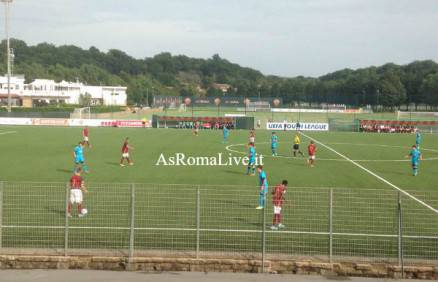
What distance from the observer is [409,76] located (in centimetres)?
14288

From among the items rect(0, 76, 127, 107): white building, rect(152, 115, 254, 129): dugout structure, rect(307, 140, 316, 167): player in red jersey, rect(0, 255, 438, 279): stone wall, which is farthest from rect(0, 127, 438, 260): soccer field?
rect(0, 76, 127, 107): white building

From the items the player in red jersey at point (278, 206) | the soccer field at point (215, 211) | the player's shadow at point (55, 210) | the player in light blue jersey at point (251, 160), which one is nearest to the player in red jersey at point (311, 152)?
the soccer field at point (215, 211)

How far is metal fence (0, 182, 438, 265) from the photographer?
1212 cm

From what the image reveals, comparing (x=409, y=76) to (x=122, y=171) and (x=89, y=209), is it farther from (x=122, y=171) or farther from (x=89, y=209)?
(x=89, y=209)

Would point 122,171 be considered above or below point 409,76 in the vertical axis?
below

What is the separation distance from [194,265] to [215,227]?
3.11m

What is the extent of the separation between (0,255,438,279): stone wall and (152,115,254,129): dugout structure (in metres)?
57.5

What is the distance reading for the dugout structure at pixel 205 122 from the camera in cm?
6931

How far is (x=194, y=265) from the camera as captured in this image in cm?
1151

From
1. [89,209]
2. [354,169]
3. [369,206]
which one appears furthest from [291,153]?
[89,209]

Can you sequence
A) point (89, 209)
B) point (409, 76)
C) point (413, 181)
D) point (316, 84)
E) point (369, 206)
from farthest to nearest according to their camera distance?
point (316, 84) → point (409, 76) → point (413, 181) → point (369, 206) → point (89, 209)

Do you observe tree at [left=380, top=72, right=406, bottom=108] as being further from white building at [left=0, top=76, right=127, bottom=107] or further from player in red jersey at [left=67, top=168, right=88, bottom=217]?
player in red jersey at [left=67, top=168, right=88, bottom=217]

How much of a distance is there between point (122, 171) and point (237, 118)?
143 ft

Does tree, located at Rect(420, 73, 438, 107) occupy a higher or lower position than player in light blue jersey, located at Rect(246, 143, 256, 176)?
higher
